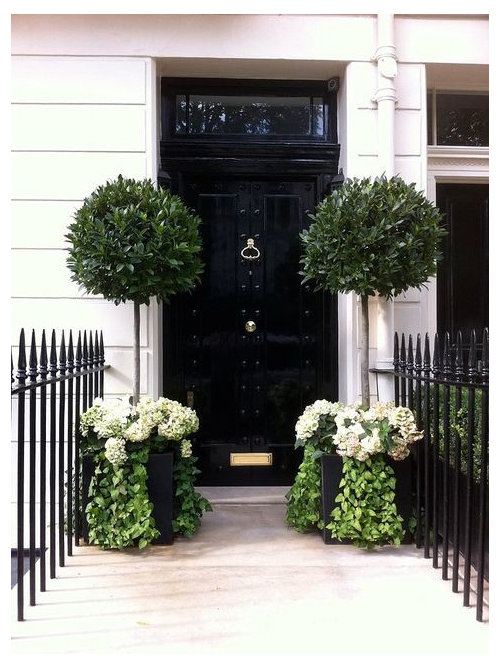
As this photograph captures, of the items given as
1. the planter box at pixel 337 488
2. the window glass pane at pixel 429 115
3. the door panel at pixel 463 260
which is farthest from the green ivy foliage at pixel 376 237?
the window glass pane at pixel 429 115

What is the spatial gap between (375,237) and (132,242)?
62.6 inches

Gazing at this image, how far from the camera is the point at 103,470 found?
12.0 feet

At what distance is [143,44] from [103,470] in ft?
11.0

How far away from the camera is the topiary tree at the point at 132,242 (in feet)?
12.4

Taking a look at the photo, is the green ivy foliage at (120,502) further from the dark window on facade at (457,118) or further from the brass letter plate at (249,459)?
the dark window on facade at (457,118)

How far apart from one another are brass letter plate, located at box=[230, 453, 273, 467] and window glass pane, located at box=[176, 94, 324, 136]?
281 cm

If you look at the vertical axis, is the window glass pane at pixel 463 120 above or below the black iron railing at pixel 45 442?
above

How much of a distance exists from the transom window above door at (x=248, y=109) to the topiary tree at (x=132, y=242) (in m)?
1.31

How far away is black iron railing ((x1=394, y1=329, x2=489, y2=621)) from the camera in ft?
9.36


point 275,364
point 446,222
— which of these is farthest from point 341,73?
point 275,364

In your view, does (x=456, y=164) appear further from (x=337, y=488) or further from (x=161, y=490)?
(x=161, y=490)

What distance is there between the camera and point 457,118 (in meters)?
5.24

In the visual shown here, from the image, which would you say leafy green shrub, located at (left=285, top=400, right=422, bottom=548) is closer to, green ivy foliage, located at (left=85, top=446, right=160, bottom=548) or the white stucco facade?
the white stucco facade

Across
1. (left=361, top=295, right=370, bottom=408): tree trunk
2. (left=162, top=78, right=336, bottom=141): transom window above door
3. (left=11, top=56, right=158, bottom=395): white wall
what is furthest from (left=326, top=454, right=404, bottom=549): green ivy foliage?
(left=162, top=78, right=336, bottom=141): transom window above door
